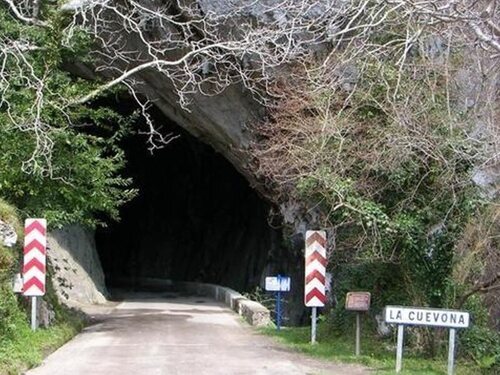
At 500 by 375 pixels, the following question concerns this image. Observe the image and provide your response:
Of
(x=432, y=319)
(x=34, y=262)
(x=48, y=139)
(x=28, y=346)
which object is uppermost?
(x=48, y=139)

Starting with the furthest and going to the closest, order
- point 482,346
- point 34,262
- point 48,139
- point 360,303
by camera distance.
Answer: point 48,139
point 34,262
point 482,346
point 360,303

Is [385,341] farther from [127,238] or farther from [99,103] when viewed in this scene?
[127,238]

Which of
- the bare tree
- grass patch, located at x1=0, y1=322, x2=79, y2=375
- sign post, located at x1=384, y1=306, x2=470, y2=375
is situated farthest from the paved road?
the bare tree

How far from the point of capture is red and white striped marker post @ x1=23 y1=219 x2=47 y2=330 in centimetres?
1267

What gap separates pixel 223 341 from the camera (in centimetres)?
1416

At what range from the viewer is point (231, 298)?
75.5ft

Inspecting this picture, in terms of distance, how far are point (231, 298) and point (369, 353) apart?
10.5 m

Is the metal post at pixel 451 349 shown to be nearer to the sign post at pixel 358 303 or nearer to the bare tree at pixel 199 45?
the sign post at pixel 358 303

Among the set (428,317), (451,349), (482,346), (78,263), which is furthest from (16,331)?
(78,263)

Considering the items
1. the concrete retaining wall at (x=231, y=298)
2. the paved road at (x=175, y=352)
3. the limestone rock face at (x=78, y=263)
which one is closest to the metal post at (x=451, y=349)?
the paved road at (x=175, y=352)

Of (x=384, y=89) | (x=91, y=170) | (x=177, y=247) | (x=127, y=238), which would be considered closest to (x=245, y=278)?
(x=177, y=247)

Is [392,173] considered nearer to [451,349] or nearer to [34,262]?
[451,349]

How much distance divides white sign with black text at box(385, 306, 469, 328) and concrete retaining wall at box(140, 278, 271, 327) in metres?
7.03

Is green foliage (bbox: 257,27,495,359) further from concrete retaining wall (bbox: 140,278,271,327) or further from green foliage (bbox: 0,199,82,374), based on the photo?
green foliage (bbox: 0,199,82,374)
